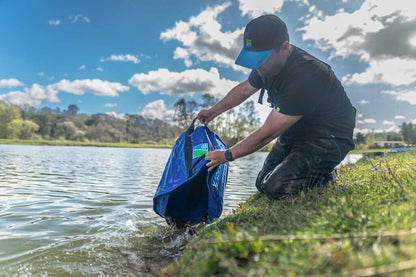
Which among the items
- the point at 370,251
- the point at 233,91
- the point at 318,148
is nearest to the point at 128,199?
the point at 233,91

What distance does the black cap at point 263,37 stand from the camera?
303 cm

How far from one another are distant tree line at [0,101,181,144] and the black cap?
172 feet

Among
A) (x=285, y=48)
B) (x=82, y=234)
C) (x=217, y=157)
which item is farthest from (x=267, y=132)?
(x=82, y=234)

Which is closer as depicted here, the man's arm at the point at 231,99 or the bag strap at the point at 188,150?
the bag strap at the point at 188,150

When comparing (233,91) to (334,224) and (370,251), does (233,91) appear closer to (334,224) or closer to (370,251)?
(334,224)

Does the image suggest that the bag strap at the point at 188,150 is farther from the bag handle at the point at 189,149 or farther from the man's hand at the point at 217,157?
the man's hand at the point at 217,157

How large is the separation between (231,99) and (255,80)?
1.80 feet

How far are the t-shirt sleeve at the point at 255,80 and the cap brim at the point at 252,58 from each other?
28.8 inches

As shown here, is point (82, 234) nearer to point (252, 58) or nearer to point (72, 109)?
point (252, 58)

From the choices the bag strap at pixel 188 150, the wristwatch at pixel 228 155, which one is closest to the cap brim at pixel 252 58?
the wristwatch at pixel 228 155

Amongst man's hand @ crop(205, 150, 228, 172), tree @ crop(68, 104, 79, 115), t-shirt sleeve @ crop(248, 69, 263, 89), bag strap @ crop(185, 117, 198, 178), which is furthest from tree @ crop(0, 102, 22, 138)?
man's hand @ crop(205, 150, 228, 172)

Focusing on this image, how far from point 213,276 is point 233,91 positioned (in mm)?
3283

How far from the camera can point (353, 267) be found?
128 cm

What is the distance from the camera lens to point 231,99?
4379 millimetres
